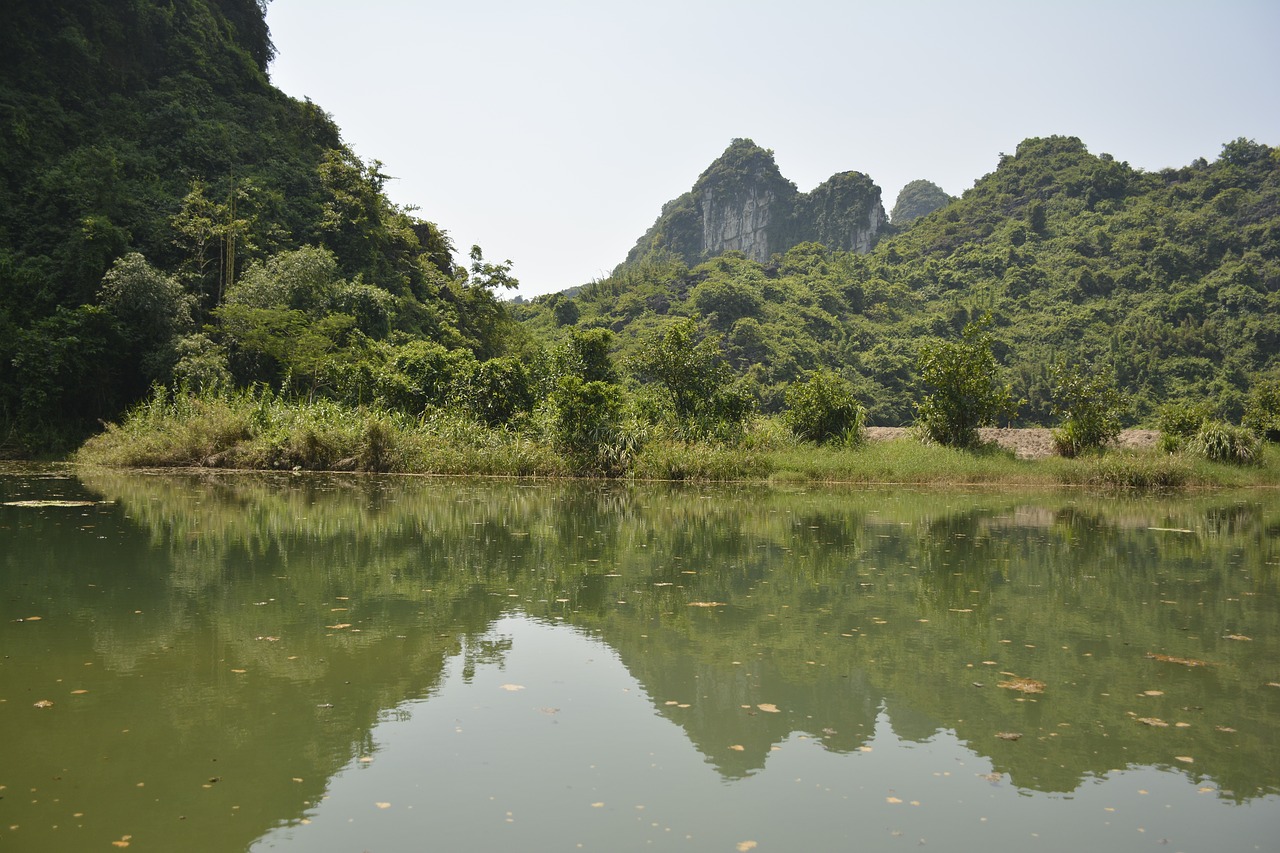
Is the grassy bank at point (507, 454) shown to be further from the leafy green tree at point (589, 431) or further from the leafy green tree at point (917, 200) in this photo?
the leafy green tree at point (917, 200)

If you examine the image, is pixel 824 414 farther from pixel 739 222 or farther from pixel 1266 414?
pixel 739 222

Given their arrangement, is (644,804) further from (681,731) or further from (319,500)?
(319,500)

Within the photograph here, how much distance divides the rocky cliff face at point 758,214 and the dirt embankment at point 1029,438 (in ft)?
316

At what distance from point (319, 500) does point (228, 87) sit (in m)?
33.7

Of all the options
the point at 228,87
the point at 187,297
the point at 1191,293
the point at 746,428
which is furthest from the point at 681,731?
the point at 1191,293

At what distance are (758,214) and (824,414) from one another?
381 ft

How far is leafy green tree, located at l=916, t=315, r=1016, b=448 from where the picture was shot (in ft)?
86.1

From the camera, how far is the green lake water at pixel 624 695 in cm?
377

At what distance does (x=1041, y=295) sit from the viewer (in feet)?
212

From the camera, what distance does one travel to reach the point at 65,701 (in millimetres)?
4977

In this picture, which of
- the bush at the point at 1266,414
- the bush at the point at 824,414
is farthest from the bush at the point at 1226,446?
the bush at the point at 824,414

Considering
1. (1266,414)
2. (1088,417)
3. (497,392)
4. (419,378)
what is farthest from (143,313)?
(1266,414)

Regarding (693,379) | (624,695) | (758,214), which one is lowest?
(624,695)

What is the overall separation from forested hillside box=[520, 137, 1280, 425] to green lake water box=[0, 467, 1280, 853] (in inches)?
1418
